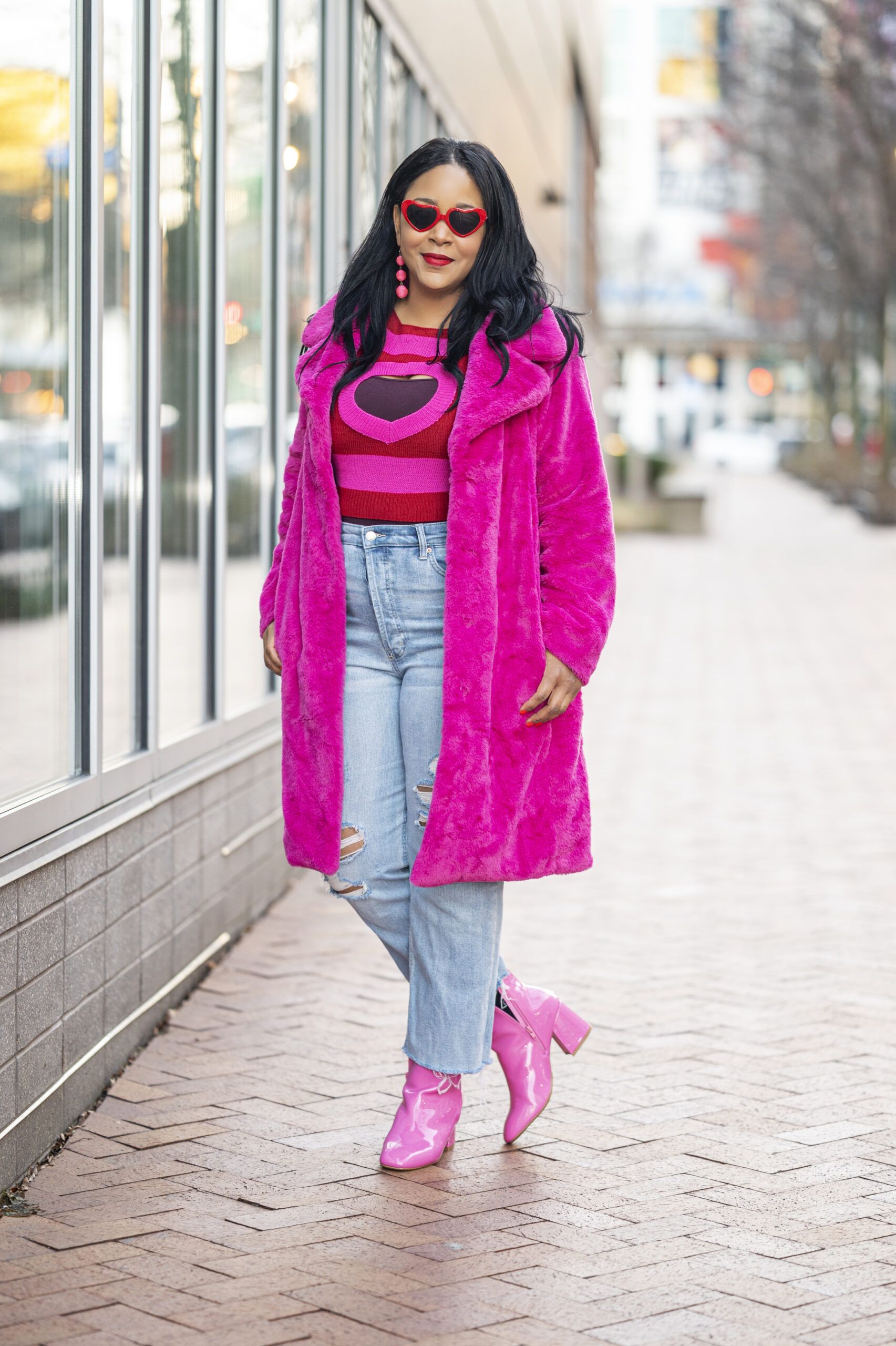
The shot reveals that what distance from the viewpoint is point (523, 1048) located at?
3.78 m

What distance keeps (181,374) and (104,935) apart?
81.1 inches

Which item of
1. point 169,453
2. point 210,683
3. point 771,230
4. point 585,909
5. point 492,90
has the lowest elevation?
point 585,909

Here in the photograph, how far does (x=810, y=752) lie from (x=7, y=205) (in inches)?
235

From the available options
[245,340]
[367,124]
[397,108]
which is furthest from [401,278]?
[397,108]

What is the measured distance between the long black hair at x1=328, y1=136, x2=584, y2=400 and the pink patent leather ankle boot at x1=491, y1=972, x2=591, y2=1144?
1298 mm

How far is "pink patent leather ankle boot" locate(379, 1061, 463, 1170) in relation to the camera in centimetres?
363

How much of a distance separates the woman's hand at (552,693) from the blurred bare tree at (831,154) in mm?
23673

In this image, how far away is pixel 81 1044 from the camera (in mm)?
3980

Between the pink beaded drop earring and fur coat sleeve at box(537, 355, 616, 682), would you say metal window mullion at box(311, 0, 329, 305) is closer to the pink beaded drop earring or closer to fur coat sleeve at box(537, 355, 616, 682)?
the pink beaded drop earring

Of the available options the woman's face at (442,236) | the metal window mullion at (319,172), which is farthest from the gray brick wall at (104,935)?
the metal window mullion at (319,172)

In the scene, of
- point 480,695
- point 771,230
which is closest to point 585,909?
point 480,695

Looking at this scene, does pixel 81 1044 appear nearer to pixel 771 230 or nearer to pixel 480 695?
pixel 480 695

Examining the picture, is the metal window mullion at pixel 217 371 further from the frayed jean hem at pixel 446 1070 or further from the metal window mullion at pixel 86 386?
the frayed jean hem at pixel 446 1070

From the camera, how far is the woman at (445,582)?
11.0 feet
